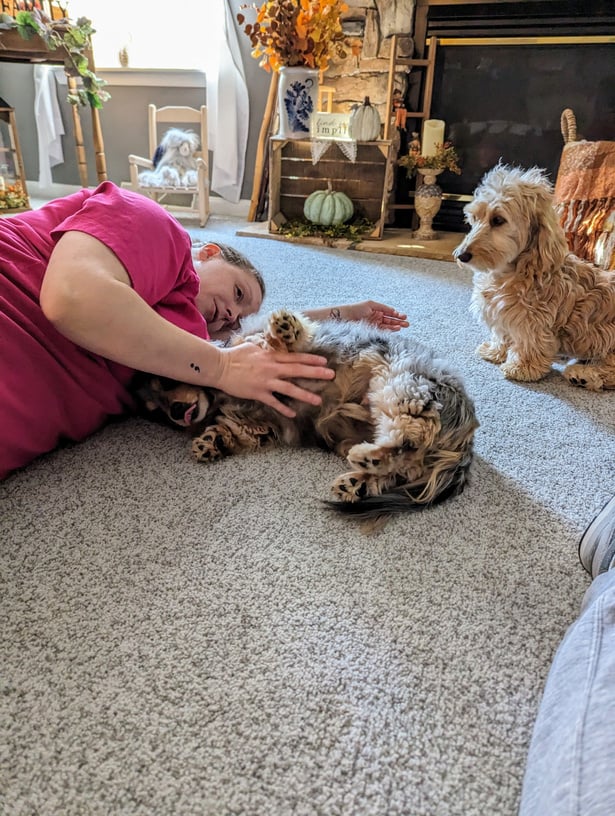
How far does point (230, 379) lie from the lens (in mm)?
1331

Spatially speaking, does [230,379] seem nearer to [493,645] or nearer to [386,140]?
[493,645]

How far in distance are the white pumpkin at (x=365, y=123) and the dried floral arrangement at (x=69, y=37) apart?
1681 millimetres

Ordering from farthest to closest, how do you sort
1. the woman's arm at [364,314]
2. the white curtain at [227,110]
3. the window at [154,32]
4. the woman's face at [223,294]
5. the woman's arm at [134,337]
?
the window at [154,32], the white curtain at [227,110], the woman's arm at [364,314], the woman's face at [223,294], the woman's arm at [134,337]

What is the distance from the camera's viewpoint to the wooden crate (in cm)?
391

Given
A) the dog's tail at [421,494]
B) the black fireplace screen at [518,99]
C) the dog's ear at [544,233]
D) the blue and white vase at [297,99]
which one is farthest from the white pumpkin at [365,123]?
the dog's tail at [421,494]

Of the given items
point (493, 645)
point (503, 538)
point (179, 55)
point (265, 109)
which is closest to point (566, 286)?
point (503, 538)

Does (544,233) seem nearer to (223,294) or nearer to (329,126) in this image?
(223,294)

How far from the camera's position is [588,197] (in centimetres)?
277

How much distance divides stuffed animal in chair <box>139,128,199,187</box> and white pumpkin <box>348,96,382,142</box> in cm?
129

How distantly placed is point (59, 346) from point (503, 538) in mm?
996

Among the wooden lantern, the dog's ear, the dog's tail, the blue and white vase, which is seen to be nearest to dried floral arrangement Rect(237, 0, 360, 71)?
the blue and white vase

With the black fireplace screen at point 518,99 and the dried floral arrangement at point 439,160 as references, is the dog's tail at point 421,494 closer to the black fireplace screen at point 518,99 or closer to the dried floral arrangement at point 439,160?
the dried floral arrangement at point 439,160

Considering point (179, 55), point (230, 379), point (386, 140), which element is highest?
point (179, 55)

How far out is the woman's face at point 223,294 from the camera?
163 centimetres
